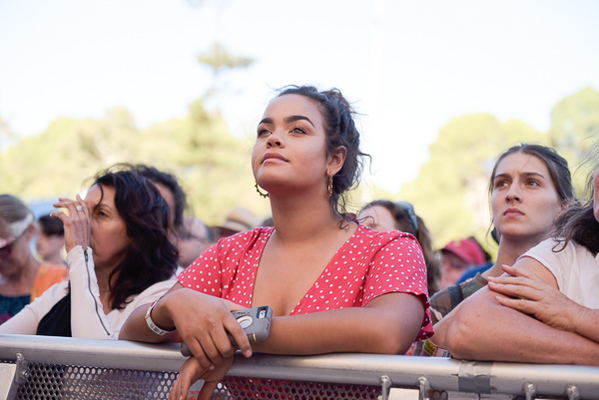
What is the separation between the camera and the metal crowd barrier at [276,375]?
5.05 ft

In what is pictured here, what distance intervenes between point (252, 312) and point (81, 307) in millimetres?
1352

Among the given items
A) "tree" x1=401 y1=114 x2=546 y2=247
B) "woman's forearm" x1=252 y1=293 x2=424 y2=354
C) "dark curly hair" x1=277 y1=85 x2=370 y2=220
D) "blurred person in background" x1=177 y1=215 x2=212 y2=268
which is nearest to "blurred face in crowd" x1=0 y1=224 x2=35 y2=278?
"blurred person in background" x1=177 y1=215 x2=212 y2=268

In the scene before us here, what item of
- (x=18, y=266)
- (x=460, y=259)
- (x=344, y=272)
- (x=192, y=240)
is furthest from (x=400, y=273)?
(x=460, y=259)

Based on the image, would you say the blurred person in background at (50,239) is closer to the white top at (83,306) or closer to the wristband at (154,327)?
the white top at (83,306)

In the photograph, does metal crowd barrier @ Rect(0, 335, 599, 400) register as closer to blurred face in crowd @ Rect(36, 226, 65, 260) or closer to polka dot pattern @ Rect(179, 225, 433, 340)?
polka dot pattern @ Rect(179, 225, 433, 340)

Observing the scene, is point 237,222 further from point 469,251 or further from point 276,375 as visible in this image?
point 276,375

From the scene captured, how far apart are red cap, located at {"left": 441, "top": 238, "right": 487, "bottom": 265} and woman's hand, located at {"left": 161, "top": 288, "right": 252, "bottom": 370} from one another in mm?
4612

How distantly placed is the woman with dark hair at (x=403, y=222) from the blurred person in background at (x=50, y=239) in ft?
15.7

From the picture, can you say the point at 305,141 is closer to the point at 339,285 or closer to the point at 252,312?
the point at 339,285

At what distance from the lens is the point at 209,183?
29641 millimetres

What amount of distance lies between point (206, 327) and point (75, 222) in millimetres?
1655

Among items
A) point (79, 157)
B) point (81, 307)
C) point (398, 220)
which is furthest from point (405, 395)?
point (79, 157)

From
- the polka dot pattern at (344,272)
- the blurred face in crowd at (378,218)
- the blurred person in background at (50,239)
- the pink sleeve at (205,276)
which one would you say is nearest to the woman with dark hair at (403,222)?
the blurred face in crowd at (378,218)

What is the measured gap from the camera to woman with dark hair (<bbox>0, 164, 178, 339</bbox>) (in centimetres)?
316
